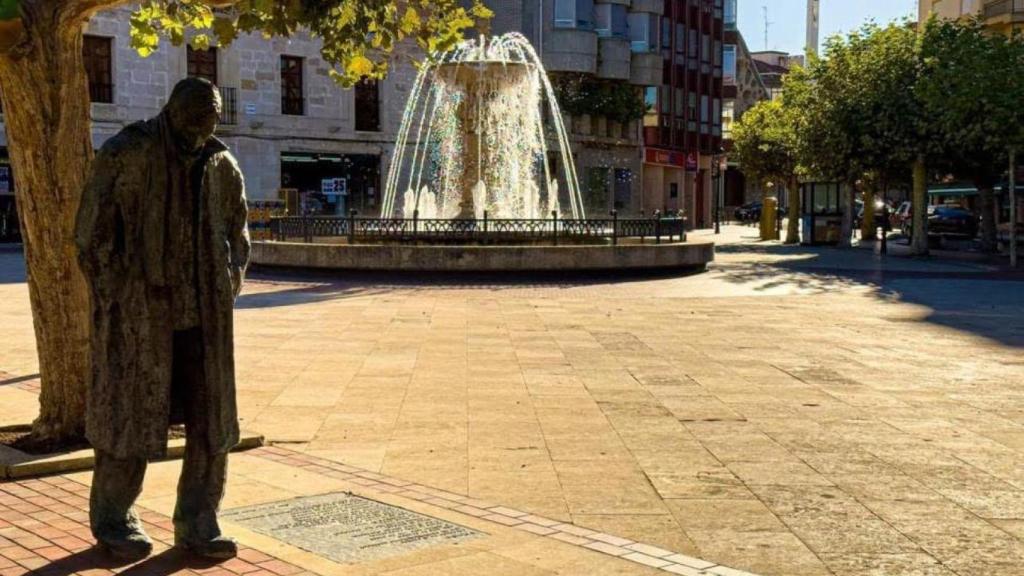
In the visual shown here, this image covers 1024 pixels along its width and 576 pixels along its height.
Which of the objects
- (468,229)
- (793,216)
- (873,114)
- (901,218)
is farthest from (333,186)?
(901,218)

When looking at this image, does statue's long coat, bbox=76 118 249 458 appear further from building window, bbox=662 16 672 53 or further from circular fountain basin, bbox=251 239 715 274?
building window, bbox=662 16 672 53

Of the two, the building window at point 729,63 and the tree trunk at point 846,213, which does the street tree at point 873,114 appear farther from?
the building window at point 729,63

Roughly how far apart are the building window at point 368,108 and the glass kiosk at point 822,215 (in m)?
15.6

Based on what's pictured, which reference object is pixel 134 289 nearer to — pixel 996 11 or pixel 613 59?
pixel 613 59

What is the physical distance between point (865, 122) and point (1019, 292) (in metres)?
14.2

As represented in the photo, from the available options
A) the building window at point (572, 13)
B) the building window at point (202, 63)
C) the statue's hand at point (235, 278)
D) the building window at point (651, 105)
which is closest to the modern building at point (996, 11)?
the building window at point (651, 105)

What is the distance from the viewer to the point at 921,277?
913 inches

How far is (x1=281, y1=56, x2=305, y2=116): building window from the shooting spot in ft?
131

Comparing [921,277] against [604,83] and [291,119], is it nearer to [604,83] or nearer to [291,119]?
[291,119]

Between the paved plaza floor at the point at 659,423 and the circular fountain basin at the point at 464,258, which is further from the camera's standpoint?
the circular fountain basin at the point at 464,258

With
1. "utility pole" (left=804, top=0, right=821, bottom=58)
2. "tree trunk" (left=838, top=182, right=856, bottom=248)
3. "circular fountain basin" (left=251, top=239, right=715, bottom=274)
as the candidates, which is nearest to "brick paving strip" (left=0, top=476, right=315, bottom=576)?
"circular fountain basin" (left=251, top=239, right=715, bottom=274)

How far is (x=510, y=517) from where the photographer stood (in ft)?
17.4

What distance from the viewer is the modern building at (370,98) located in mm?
36688

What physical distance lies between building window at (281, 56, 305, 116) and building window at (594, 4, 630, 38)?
47.9 feet
